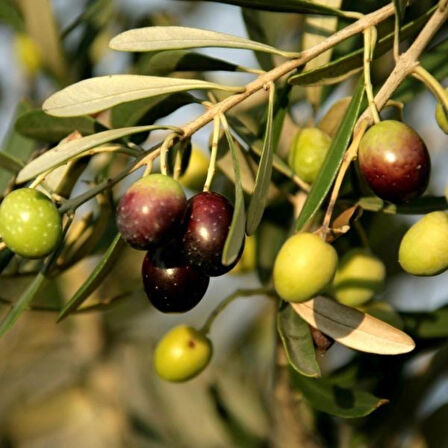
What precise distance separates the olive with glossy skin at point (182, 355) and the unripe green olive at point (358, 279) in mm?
235

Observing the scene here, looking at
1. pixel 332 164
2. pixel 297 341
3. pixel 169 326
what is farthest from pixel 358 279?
pixel 169 326

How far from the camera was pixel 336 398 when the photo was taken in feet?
4.35

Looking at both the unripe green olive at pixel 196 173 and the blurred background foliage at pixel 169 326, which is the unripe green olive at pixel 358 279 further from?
the unripe green olive at pixel 196 173

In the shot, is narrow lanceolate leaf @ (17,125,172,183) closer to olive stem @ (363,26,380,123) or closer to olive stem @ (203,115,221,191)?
olive stem @ (203,115,221,191)

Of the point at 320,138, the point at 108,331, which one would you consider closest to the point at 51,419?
the point at 108,331

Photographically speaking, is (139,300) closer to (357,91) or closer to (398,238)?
(398,238)

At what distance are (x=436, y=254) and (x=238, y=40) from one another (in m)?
0.35

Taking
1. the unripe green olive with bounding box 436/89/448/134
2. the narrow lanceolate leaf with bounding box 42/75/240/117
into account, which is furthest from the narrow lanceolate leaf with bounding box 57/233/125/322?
the unripe green olive with bounding box 436/89/448/134

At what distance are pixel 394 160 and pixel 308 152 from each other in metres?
0.32

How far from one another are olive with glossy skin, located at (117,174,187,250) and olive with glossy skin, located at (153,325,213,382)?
1.49 ft

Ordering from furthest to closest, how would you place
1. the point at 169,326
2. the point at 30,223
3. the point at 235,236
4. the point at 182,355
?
the point at 169,326
the point at 182,355
the point at 30,223
the point at 235,236

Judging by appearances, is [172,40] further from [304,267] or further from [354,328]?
[354,328]

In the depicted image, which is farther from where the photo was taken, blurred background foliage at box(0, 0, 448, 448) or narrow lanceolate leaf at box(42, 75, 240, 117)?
blurred background foliage at box(0, 0, 448, 448)

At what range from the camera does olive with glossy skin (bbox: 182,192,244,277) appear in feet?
2.94
